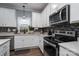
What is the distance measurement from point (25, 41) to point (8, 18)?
1.29m

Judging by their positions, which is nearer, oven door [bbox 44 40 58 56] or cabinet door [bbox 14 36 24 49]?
oven door [bbox 44 40 58 56]

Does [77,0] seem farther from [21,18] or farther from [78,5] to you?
[21,18]

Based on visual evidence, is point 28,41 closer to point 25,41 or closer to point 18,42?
point 25,41

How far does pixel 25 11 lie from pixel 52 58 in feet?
8.37

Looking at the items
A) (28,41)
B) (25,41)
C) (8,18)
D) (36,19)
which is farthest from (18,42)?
(36,19)

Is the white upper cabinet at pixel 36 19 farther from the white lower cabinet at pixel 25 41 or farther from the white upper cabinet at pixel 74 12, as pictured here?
the white upper cabinet at pixel 74 12

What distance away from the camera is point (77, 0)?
16.7 inches

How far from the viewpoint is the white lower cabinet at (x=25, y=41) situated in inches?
111

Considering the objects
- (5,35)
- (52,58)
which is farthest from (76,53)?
(5,35)

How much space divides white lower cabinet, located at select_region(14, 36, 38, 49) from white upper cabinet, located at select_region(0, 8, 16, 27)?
2.21ft

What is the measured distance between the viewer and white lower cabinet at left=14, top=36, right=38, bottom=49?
2.81m

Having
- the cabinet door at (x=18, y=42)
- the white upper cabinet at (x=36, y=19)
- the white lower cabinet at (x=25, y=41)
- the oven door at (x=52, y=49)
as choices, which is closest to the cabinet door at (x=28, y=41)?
the white lower cabinet at (x=25, y=41)

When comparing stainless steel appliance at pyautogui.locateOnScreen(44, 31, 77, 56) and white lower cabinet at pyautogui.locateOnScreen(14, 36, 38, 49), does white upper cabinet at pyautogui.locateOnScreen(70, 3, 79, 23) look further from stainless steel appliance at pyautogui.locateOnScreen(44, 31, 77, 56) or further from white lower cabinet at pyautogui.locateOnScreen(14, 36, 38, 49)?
white lower cabinet at pyautogui.locateOnScreen(14, 36, 38, 49)

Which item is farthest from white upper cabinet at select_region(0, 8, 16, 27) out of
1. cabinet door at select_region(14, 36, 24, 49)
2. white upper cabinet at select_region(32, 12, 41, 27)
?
white upper cabinet at select_region(32, 12, 41, 27)
